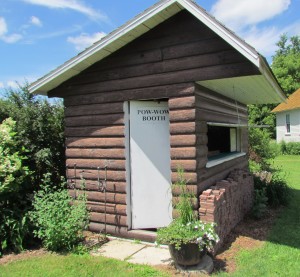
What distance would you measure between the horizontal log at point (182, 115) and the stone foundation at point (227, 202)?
133 cm

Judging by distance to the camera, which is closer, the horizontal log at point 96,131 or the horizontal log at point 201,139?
the horizontal log at point 201,139

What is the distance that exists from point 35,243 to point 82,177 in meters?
1.53

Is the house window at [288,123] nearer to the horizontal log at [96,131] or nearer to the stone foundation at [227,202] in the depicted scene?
the stone foundation at [227,202]

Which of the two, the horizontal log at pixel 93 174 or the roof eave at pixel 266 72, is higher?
the roof eave at pixel 266 72

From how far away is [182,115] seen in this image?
5625 millimetres

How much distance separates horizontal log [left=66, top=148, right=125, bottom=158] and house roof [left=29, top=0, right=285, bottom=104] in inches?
57.8

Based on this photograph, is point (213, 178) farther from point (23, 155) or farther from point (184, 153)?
point (23, 155)

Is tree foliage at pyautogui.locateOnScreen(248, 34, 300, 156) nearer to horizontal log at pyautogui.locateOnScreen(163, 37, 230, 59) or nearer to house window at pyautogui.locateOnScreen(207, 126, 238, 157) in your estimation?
house window at pyautogui.locateOnScreen(207, 126, 238, 157)

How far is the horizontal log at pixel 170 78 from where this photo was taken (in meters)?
5.18

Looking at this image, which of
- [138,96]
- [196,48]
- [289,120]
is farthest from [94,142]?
[289,120]

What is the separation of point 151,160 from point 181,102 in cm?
134

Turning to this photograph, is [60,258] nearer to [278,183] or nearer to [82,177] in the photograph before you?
[82,177]

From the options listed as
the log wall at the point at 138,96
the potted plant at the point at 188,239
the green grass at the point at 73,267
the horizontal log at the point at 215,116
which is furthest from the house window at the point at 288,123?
the green grass at the point at 73,267

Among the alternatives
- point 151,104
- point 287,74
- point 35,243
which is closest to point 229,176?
point 151,104
